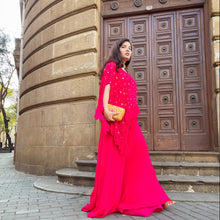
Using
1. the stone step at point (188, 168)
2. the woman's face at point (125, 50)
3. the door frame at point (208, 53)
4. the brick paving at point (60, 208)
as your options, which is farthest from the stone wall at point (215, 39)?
the woman's face at point (125, 50)

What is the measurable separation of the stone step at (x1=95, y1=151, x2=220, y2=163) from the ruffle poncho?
204cm

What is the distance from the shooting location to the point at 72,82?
6156mm

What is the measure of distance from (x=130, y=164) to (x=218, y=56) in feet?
12.3

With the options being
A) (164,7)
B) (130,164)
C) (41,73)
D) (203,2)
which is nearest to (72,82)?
(41,73)

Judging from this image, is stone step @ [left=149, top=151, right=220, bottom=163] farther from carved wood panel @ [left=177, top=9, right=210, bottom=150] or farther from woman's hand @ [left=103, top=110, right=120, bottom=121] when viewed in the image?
woman's hand @ [left=103, top=110, right=120, bottom=121]

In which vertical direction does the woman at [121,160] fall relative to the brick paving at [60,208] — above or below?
above

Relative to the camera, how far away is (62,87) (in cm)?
634

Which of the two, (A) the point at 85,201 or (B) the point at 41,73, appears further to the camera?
(B) the point at 41,73

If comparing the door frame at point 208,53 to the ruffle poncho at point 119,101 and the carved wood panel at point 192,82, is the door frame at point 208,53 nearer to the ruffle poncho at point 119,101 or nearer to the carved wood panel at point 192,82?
the carved wood panel at point 192,82

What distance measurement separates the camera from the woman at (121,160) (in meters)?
2.92

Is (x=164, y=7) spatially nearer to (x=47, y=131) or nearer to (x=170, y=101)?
(x=170, y=101)

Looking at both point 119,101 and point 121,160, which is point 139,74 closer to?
point 119,101

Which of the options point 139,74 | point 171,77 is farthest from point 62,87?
point 171,77

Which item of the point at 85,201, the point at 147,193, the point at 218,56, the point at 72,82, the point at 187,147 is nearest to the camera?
the point at 147,193
